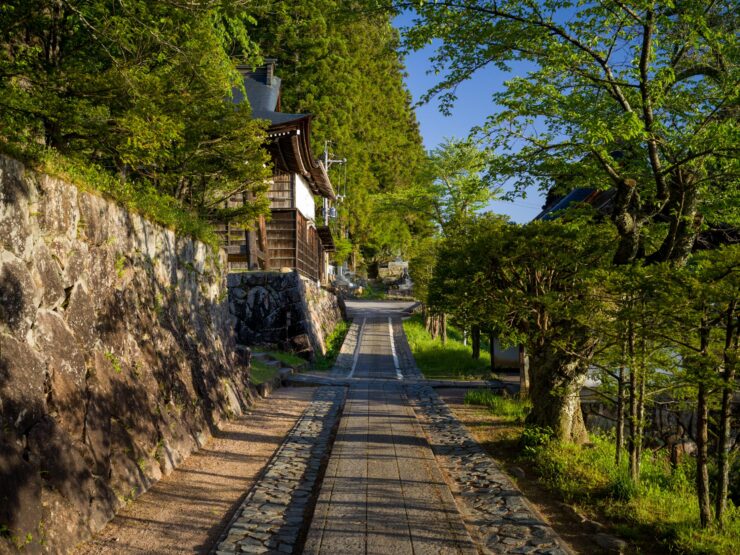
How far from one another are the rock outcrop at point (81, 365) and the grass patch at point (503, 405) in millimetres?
5935

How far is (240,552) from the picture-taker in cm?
513

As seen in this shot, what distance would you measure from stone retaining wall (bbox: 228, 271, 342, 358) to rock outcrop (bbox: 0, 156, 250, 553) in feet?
42.3

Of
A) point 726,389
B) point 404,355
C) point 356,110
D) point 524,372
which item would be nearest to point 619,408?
point 726,389

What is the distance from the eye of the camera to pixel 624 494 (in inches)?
254

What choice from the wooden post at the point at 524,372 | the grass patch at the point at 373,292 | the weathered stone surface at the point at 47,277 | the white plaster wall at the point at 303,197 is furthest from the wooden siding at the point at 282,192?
the grass patch at the point at 373,292

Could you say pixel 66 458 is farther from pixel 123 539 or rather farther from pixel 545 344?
pixel 545 344

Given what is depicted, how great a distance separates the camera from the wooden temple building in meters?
21.7

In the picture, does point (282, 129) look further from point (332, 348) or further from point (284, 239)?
→ point (332, 348)

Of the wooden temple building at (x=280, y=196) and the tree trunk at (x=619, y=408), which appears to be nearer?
the tree trunk at (x=619, y=408)

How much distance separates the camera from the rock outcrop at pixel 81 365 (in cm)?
461

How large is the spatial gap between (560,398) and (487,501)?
300 cm

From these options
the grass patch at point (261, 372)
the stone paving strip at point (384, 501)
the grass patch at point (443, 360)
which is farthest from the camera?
the grass patch at point (443, 360)

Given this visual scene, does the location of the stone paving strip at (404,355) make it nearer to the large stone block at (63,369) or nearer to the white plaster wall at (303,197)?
the white plaster wall at (303,197)

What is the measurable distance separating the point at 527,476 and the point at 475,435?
2.32 m
